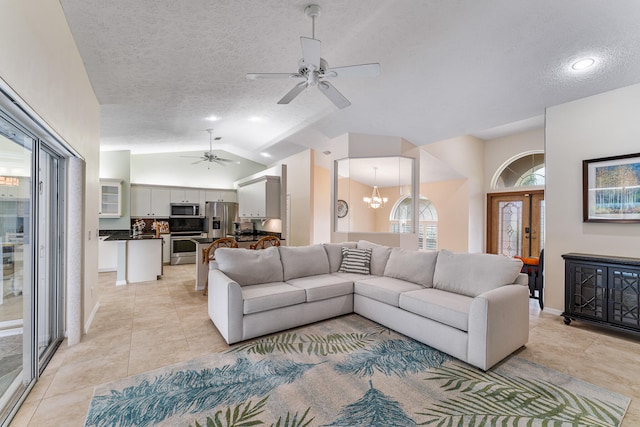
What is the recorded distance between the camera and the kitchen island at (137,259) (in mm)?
5516

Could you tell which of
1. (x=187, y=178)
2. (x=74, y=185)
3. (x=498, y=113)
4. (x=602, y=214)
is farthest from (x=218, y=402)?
(x=187, y=178)

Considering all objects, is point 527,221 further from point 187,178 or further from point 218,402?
point 187,178

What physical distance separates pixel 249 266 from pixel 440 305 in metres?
2.17


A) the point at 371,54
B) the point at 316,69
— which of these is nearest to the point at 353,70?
the point at 316,69

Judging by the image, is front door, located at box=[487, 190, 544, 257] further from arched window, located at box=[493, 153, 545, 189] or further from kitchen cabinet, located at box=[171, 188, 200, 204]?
kitchen cabinet, located at box=[171, 188, 200, 204]

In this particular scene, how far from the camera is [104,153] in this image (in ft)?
22.9

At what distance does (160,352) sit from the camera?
9.27 ft

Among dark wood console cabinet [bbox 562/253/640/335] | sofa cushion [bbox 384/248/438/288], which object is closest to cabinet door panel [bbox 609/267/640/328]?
dark wood console cabinet [bbox 562/253/640/335]

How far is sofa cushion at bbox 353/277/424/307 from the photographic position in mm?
3279

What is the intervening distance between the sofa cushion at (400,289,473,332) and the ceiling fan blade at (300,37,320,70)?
97.4 inches

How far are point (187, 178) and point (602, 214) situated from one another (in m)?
9.04

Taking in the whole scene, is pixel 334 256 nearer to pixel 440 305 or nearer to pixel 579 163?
pixel 440 305

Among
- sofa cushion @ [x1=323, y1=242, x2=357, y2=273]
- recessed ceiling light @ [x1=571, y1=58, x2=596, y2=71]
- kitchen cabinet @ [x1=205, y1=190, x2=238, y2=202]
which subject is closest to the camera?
recessed ceiling light @ [x1=571, y1=58, x2=596, y2=71]

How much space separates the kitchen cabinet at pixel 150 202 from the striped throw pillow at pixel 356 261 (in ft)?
19.4
